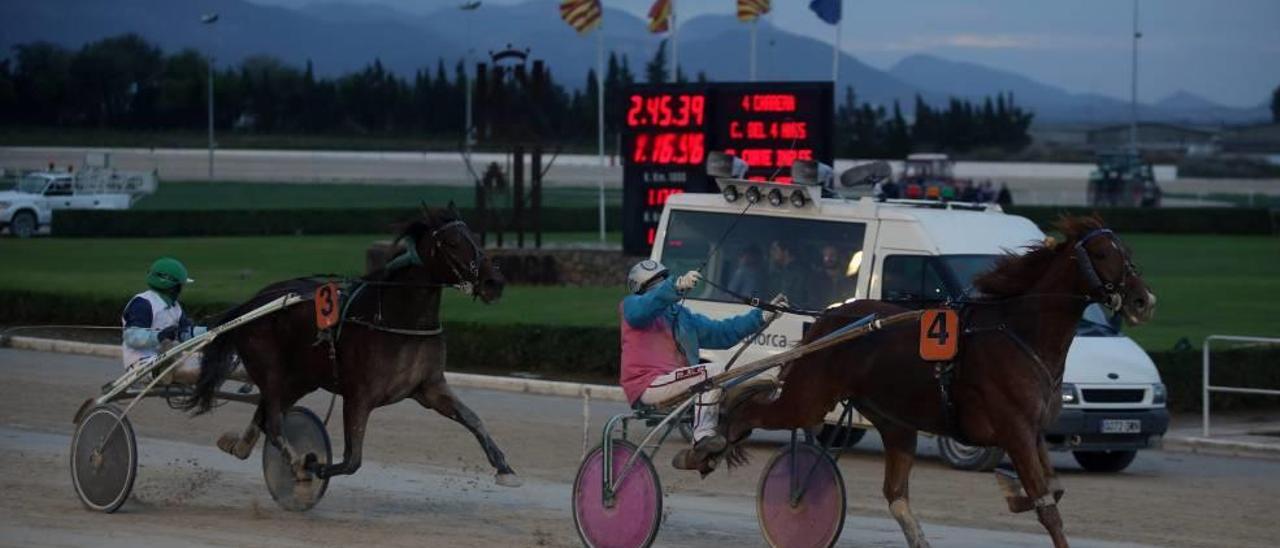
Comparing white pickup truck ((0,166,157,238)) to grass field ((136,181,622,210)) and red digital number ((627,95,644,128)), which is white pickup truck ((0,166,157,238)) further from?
red digital number ((627,95,644,128))

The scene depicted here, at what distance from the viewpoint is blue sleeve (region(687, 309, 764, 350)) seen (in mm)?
9539

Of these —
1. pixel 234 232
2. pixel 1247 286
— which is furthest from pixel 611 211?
pixel 1247 286

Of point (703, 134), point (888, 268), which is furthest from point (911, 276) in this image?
point (703, 134)

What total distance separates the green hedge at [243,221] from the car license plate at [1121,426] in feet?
112

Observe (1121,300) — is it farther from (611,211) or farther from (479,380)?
(611,211)

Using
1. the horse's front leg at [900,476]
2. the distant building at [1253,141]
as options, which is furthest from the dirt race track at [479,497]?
the distant building at [1253,141]

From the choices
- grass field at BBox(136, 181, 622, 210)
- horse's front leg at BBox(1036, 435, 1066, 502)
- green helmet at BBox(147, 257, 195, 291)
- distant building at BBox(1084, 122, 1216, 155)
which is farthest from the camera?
distant building at BBox(1084, 122, 1216, 155)

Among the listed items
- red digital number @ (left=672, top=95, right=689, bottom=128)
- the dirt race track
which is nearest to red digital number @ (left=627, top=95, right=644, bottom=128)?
red digital number @ (left=672, top=95, right=689, bottom=128)

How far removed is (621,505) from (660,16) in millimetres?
28573

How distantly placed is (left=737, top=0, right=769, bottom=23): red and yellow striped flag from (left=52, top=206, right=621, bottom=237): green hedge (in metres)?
15.1

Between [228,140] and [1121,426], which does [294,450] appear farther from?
[228,140]

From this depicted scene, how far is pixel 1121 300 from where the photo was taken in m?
9.16

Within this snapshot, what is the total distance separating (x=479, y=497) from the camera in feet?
40.3

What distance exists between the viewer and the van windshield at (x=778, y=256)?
1504cm
